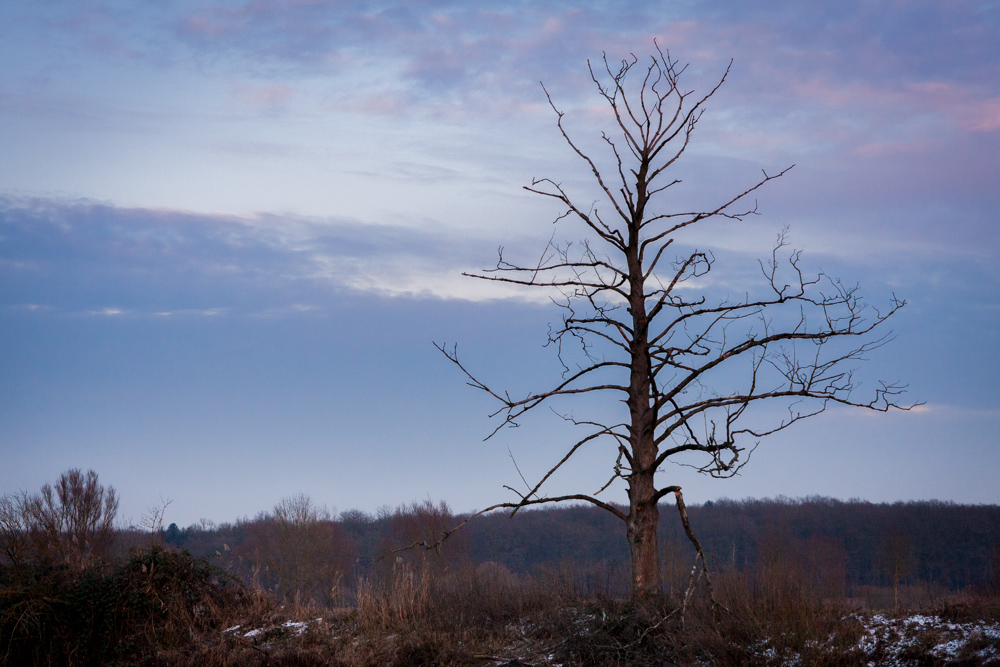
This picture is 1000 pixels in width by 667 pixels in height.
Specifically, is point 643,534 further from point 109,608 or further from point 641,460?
point 109,608

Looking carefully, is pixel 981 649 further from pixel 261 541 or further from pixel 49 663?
pixel 261 541

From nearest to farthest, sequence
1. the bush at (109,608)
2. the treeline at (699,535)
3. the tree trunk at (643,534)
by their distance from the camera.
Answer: the tree trunk at (643,534)
the bush at (109,608)
the treeline at (699,535)

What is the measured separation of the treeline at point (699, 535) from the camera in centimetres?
5681

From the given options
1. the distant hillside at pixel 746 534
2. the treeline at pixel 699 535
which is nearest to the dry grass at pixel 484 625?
the treeline at pixel 699 535

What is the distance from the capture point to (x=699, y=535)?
7756 cm

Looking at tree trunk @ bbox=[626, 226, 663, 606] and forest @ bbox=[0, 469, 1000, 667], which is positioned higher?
tree trunk @ bbox=[626, 226, 663, 606]

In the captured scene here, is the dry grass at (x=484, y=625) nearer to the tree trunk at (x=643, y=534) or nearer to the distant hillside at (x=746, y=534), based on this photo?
the tree trunk at (x=643, y=534)

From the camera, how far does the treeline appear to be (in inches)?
2237

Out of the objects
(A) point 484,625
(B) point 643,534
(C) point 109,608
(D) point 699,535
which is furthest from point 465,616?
(D) point 699,535

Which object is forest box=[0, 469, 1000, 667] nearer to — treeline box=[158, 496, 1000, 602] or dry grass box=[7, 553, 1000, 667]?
dry grass box=[7, 553, 1000, 667]

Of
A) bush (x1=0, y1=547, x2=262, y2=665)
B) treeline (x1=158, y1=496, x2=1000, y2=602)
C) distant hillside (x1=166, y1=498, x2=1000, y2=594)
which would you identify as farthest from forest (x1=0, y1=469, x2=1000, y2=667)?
distant hillside (x1=166, y1=498, x2=1000, y2=594)

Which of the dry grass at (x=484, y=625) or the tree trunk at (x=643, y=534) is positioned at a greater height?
the tree trunk at (x=643, y=534)

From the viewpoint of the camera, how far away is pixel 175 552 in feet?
48.1

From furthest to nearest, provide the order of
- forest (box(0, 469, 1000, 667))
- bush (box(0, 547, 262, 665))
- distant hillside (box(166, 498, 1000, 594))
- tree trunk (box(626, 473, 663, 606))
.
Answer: distant hillside (box(166, 498, 1000, 594)) → bush (box(0, 547, 262, 665)) → tree trunk (box(626, 473, 663, 606)) → forest (box(0, 469, 1000, 667))
